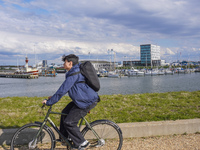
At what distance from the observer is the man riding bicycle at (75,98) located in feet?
14.3

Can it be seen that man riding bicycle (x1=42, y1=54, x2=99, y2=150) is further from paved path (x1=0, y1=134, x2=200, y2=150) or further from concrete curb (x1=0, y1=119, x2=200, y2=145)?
concrete curb (x1=0, y1=119, x2=200, y2=145)

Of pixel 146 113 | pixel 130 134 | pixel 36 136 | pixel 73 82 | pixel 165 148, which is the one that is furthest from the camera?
pixel 146 113

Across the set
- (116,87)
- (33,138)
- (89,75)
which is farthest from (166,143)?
(116,87)

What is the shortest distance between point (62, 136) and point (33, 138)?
1.95 feet

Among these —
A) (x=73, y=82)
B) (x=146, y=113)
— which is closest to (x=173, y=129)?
(x=146, y=113)

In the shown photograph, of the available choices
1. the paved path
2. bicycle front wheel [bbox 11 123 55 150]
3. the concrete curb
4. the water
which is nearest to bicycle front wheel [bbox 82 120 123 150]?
the paved path

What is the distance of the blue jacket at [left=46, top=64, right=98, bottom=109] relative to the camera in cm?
432

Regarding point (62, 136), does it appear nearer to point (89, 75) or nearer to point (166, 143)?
point (89, 75)

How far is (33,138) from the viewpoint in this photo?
4.70m

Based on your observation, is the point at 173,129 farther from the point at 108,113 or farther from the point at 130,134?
the point at 108,113

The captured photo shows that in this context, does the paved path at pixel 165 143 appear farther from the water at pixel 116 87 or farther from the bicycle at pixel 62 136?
the water at pixel 116 87

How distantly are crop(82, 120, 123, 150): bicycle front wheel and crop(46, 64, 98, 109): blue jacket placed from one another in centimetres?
62

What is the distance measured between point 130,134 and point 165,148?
101cm

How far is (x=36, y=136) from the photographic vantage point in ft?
15.4
